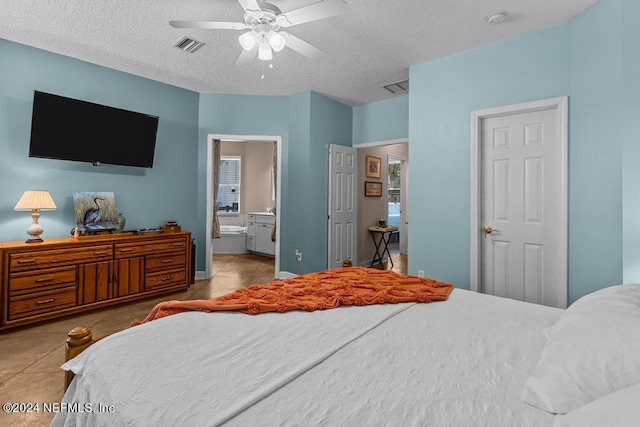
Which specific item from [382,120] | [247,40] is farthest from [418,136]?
[247,40]

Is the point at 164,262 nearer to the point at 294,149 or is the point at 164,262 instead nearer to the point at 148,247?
the point at 148,247

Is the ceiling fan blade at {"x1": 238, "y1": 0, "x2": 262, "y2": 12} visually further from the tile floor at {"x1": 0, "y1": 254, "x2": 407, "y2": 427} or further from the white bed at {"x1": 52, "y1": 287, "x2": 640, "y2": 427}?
the tile floor at {"x1": 0, "y1": 254, "x2": 407, "y2": 427}

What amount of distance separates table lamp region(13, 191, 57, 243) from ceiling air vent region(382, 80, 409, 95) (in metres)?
4.06

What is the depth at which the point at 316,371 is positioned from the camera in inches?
41.1

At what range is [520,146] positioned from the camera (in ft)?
10.1

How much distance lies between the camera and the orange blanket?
5.16 feet

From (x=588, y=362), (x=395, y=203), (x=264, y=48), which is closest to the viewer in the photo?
(x=588, y=362)

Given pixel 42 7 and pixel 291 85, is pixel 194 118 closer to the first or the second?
pixel 291 85

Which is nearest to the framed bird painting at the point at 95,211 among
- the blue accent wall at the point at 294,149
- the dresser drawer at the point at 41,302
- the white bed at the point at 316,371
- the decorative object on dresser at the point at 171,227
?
the decorative object on dresser at the point at 171,227

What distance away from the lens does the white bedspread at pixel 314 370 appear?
84 cm

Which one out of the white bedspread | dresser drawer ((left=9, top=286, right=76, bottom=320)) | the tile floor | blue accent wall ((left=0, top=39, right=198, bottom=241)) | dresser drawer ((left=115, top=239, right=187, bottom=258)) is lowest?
the tile floor

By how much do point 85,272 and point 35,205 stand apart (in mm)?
782

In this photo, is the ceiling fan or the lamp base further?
the lamp base

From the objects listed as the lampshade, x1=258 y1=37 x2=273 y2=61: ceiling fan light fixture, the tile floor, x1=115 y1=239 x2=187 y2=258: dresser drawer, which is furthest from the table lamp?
x1=258 y1=37 x2=273 y2=61: ceiling fan light fixture
